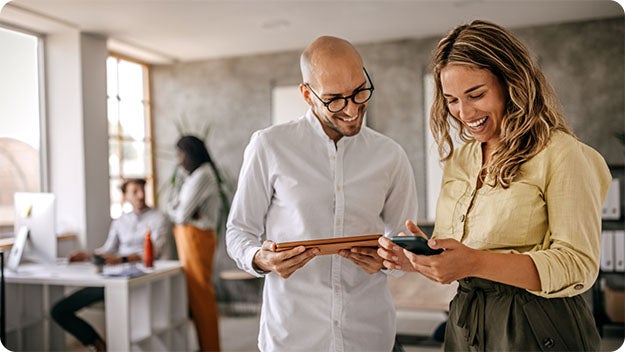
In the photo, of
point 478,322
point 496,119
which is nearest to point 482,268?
point 478,322

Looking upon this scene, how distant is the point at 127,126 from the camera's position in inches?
236

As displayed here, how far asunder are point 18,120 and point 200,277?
6.06 ft

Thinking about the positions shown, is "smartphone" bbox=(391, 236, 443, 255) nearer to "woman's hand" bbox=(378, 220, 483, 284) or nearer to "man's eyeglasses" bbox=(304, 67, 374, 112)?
"woman's hand" bbox=(378, 220, 483, 284)

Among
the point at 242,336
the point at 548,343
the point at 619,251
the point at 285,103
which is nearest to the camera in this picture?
the point at 548,343

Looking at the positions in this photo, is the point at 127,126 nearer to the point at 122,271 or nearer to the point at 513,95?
the point at 122,271

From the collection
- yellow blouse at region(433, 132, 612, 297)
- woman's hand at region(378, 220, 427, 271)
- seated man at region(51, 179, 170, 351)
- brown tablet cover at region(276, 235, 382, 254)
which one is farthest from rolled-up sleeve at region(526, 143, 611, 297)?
seated man at region(51, 179, 170, 351)

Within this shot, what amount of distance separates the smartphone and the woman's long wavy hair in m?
0.25

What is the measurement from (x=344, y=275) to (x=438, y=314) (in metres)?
4.06

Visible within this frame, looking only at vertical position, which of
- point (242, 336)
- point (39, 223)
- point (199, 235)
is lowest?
point (242, 336)

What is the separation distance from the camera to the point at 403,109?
5.57m

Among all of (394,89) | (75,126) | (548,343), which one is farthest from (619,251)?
(75,126)

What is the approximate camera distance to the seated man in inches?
151

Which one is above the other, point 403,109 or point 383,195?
point 403,109

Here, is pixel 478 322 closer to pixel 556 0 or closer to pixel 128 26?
pixel 556 0
